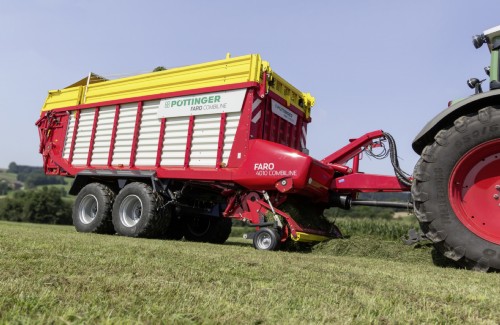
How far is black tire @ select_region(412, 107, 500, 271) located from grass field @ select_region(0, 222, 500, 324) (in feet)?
1.21

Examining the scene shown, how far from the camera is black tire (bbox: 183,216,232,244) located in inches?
343

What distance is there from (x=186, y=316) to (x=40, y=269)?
1.43m

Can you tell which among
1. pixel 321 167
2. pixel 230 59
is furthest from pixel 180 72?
pixel 321 167

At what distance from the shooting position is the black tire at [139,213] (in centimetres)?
739

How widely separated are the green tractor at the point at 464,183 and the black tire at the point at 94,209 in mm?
6067

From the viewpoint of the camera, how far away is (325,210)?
24.2 ft

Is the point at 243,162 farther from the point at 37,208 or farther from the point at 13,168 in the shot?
the point at 13,168

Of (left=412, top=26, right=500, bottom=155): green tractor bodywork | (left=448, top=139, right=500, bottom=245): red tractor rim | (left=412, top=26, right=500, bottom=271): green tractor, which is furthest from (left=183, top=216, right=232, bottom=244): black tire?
(left=448, top=139, right=500, bottom=245): red tractor rim

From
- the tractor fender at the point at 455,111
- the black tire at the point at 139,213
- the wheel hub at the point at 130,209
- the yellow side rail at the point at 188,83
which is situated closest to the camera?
the tractor fender at the point at 455,111

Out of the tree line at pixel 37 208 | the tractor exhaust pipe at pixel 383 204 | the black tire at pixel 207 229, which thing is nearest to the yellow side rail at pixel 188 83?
the tractor exhaust pipe at pixel 383 204

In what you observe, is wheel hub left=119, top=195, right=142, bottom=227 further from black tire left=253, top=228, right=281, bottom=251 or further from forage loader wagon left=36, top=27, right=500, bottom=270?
black tire left=253, top=228, right=281, bottom=251

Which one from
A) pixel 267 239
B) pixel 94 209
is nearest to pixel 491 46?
pixel 267 239

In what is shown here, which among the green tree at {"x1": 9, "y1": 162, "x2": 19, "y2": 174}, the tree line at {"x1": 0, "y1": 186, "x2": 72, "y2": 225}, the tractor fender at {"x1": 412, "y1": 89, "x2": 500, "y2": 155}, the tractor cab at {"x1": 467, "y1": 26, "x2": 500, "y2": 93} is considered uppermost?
the green tree at {"x1": 9, "y1": 162, "x2": 19, "y2": 174}

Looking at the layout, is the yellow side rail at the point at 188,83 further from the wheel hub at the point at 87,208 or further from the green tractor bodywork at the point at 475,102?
the green tractor bodywork at the point at 475,102
